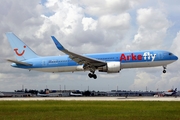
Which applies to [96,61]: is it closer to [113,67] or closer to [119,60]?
[113,67]

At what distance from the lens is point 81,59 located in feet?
171

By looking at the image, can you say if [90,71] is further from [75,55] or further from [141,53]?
[141,53]

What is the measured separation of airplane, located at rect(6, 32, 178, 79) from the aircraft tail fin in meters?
1.49

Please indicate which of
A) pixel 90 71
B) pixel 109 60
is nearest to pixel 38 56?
pixel 90 71

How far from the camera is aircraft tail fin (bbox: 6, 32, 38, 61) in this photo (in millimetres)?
60594

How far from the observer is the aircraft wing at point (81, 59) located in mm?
49041

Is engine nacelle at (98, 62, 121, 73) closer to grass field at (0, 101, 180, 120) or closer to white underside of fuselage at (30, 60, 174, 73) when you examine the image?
white underside of fuselage at (30, 60, 174, 73)

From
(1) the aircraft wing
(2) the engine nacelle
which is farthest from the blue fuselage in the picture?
(1) the aircraft wing

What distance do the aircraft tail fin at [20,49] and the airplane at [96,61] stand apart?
58.9 inches

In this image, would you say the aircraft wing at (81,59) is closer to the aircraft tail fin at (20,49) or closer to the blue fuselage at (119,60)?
the blue fuselage at (119,60)

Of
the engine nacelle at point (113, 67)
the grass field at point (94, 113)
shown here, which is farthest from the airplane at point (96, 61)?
the grass field at point (94, 113)

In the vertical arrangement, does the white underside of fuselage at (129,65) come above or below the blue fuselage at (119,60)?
below

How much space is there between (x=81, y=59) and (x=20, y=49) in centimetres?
1663

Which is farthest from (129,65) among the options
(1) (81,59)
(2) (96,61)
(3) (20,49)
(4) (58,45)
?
(3) (20,49)
